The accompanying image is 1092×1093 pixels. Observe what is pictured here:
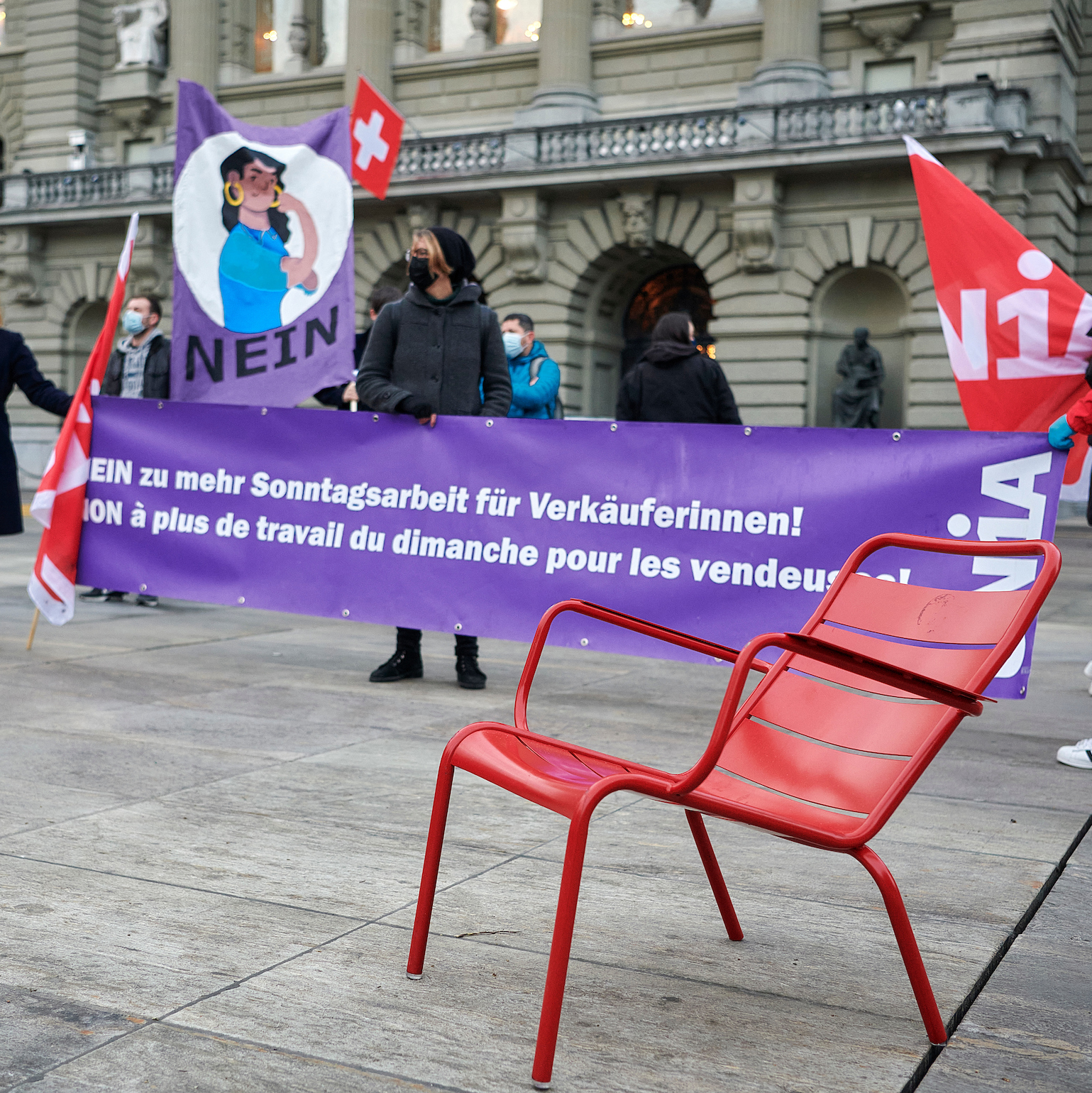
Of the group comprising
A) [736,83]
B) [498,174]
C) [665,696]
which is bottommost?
[665,696]

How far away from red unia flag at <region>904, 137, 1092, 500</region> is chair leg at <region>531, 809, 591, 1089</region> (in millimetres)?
3502

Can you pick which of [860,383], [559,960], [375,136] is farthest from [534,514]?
[860,383]

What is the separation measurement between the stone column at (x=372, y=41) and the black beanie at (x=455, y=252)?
23.1 meters

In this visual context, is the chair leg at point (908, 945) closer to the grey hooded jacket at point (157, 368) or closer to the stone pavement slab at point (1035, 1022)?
the stone pavement slab at point (1035, 1022)

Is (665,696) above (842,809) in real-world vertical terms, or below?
below

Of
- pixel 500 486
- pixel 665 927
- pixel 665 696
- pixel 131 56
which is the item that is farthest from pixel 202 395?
pixel 131 56

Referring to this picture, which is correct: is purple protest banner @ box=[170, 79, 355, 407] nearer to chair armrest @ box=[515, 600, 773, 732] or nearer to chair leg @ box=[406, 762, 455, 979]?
chair armrest @ box=[515, 600, 773, 732]

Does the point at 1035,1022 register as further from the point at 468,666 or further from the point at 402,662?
the point at 402,662

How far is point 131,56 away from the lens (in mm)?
30781

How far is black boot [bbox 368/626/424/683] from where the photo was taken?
626 cm

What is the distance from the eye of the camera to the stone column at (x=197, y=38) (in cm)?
2942

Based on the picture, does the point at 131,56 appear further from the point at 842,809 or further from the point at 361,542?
the point at 842,809

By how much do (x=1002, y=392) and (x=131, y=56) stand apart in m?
30.1

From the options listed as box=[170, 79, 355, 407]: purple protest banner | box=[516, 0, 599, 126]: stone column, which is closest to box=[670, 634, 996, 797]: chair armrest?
box=[170, 79, 355, 407]: purple protest banner
